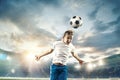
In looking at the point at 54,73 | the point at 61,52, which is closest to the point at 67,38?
the point at 61,52

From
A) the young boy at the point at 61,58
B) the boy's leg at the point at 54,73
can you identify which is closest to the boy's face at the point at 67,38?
the young boy at the point at 61,58

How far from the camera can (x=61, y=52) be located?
4.00 meters

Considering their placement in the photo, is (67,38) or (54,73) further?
(67,38)

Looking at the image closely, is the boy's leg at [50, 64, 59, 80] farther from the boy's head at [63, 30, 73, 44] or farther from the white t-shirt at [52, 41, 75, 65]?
the boy's head at [63, 30, 73, 44]

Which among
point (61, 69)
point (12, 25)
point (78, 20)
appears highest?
point (12, 25)

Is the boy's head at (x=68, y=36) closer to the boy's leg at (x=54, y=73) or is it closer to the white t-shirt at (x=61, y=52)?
the white t-shirt at (x=61, y=52)

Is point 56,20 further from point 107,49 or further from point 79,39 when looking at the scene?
point 107,49

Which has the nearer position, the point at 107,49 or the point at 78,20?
the point at 78,20

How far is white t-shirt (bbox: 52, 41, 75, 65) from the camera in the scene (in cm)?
392

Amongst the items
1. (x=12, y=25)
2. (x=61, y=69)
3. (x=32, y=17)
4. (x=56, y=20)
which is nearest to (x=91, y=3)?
(x=56, y=20)

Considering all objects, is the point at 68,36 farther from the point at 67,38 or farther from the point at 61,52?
the point at 61,52

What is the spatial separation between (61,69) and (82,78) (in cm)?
361

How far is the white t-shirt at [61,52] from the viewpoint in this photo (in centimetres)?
392

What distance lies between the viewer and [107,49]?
7.19 meters
